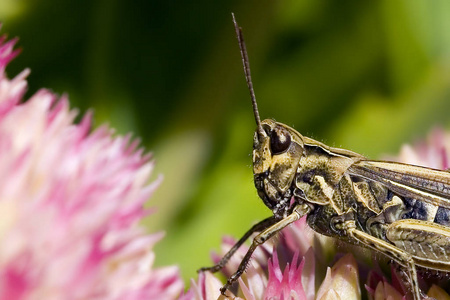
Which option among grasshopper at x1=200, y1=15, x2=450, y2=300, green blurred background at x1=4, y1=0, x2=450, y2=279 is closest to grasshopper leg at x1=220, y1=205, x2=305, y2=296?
grasshopper at x1=200, y1=15, x2=450, y2=300

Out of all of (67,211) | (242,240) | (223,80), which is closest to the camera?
(67,211)

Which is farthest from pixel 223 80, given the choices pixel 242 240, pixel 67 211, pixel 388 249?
pixel 67 211

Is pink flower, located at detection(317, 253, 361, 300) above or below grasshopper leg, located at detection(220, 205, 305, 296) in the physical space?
below

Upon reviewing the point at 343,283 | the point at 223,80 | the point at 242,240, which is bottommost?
the point at 343,283

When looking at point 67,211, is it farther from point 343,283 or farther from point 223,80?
point 223,80

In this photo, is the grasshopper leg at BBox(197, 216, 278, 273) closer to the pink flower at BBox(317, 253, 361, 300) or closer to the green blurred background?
the pink flower at BBox(317, 253, 361, 300)

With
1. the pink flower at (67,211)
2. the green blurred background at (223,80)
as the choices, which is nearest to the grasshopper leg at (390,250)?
the pink flower at (67,211)

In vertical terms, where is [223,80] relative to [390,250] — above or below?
above

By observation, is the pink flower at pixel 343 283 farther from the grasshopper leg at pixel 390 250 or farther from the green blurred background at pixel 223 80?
the green blurred background at pixel 223 80
